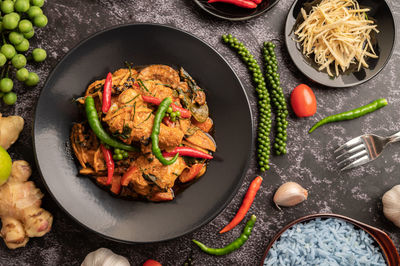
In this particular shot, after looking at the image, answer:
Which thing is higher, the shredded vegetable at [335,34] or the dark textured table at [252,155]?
the shredded vegetable at [335,34]

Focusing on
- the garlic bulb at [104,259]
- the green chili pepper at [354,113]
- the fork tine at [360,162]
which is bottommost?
Answer: the garlic bulb at [104,259]

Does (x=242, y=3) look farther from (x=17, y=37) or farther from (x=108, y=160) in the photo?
(x=17, y=37)

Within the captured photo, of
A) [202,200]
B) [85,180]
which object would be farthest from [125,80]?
[202,200]

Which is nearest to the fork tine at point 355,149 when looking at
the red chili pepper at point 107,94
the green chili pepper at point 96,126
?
the green chili pepper at point 96,126

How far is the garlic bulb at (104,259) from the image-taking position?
373 cm

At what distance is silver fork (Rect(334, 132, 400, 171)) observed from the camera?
13.6 feet

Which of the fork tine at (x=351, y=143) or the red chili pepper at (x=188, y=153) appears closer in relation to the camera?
the red chili pepper at (x=188, y=153)

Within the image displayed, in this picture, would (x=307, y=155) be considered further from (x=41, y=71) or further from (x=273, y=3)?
(x=41, y=71)

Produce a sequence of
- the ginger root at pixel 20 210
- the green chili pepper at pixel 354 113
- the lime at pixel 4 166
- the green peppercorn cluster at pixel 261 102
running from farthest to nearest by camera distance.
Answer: the green chili pepper at pixel 354 113
the green peppercorn cluster at pixel 261 102
the ginger root at pixel 20 210
the lime at pixel 4 166

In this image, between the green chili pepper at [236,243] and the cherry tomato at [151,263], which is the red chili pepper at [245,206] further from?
the cherry tomato at [151,263]

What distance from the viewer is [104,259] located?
3730 millimetres

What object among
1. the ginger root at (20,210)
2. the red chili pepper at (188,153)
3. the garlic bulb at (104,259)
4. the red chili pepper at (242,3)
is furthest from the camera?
the red chili pepper at (242,3)

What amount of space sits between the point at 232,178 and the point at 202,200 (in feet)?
1.22

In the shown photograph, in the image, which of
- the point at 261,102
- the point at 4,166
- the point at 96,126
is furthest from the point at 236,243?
the point at 4,166
